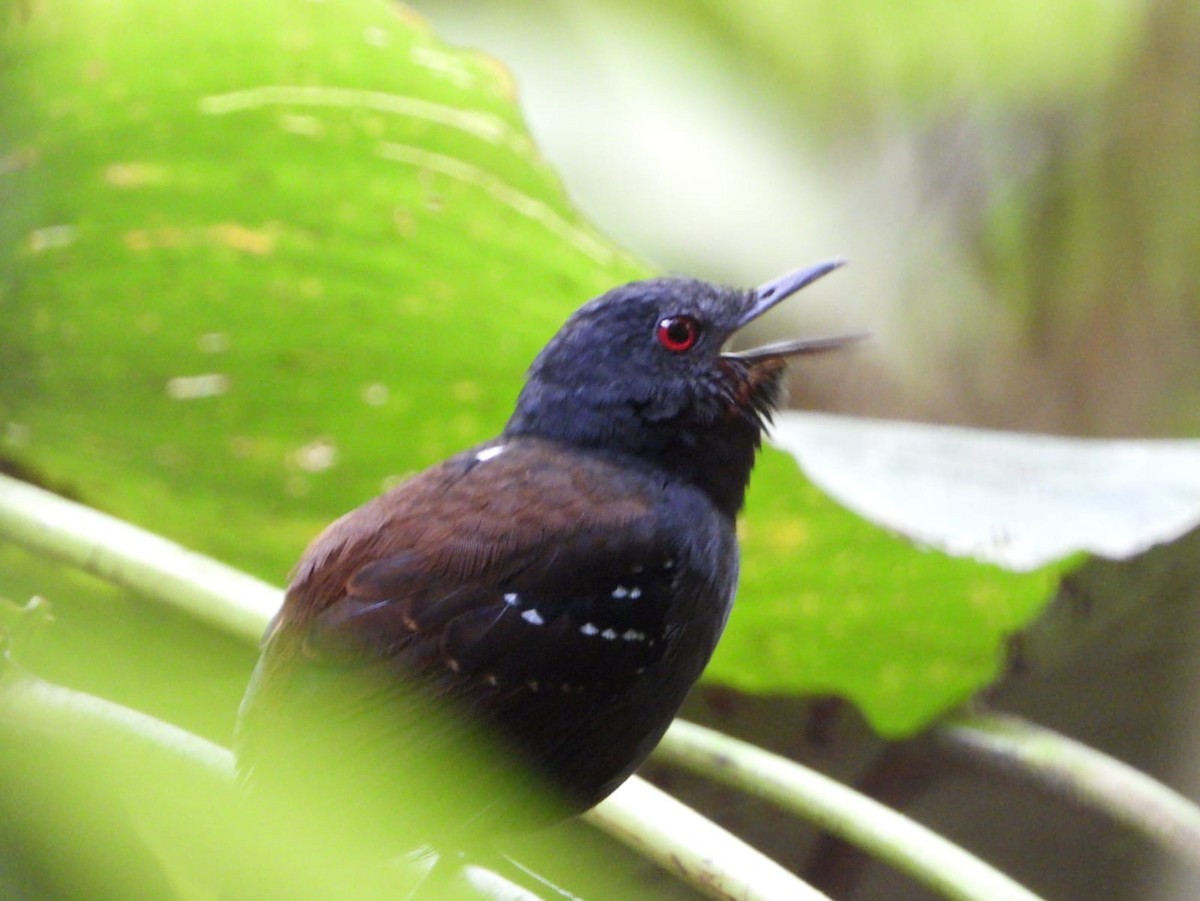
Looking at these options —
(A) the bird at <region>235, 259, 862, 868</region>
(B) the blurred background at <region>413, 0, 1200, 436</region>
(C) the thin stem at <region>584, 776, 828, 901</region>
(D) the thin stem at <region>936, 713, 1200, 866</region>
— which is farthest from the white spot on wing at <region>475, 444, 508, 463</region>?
(D) the thin stem at <region>936, 713, 1200, 866</region>

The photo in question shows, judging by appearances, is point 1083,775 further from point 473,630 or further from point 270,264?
point 270,264

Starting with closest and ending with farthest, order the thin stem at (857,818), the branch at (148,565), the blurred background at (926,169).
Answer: the thin stem at (857,818) → the branch at (148,565) → the blurred background at (926,169)

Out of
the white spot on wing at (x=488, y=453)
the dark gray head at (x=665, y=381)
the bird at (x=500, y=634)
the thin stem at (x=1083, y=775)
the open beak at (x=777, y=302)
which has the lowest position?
the thin stem at (x=1083, y=775)

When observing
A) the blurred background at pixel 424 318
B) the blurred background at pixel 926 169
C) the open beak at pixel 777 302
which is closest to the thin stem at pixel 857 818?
the blurred background at pixel 424 318

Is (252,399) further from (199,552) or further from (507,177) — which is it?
(507,177)

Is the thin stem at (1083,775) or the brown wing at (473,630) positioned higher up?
the brown wing at (473,630)

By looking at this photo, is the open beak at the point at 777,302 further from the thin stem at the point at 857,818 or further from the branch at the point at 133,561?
the branch at the point at 133,561
